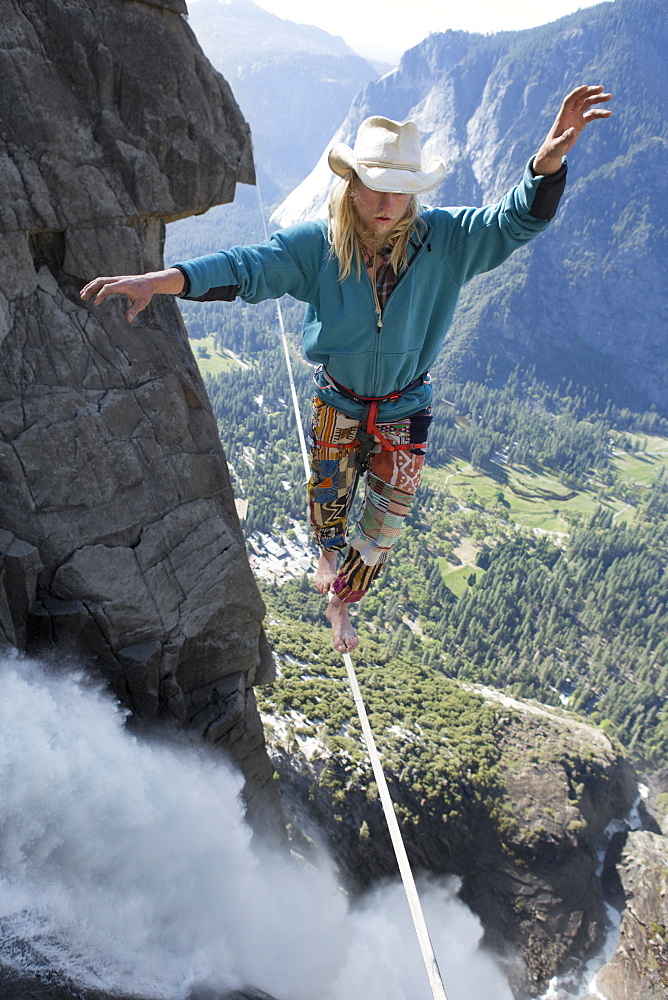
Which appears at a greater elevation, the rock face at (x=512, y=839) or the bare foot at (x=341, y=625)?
the bare foot at (x=341, y=625)

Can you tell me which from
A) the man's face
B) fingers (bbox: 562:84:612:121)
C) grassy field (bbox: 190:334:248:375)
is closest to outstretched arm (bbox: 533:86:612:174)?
fingers (bbox: 562:84:612:121)

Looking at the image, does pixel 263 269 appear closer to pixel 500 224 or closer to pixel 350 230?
pixel 350 230

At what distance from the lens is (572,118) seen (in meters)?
2.76

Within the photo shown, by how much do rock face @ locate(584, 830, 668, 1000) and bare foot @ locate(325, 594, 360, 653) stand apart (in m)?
15.4

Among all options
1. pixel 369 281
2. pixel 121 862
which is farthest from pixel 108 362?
pixel 121 862

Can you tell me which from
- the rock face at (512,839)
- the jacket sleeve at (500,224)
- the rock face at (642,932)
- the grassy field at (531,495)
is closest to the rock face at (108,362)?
the jacket sleeve at (500,224)

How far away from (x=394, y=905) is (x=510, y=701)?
44.4ft

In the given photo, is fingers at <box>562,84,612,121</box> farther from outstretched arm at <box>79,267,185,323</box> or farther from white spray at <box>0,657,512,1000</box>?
white spray at <box>0,657,512,1000</box>

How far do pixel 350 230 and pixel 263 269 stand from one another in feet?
1.59

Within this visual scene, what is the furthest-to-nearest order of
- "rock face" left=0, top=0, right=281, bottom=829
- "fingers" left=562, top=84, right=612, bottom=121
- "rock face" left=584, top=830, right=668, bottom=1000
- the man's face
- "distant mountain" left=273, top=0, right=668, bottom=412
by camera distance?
"distant mountain" left=273, top=0, right=668, bottom=412 → "rock face" left=584, top=830, right=668, bottom=1000 → "rock face" left=0, top=0, right=281, bottom=829 → the man's face → "fingers" left=562, top=84, right=612, bottom=121

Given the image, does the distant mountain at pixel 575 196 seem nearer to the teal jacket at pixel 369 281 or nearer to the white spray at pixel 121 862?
the white spray at pixel 121 862

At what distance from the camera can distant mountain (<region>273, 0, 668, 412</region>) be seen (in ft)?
448

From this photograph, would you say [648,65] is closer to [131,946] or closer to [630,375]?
[630,375]

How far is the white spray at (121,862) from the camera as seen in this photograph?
5074 millimetres
